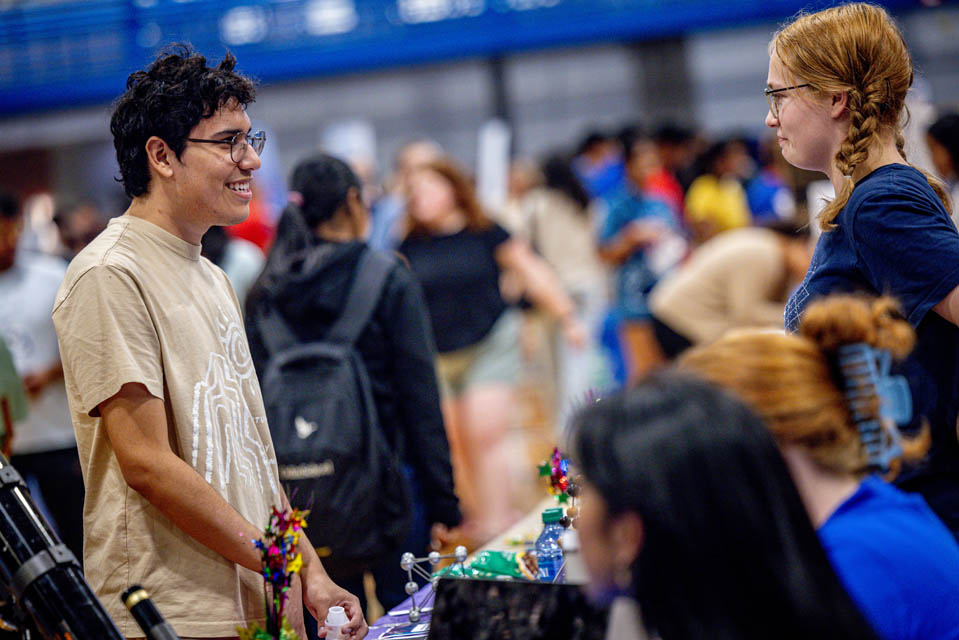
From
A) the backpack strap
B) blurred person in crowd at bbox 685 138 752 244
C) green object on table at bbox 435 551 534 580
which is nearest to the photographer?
green object on table at bbox 435 551 534 580

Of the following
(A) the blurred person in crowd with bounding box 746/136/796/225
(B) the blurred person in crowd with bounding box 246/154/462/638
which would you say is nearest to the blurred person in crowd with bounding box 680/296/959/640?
(B) the blurred person in crowd with bounding box 246/154/462/638

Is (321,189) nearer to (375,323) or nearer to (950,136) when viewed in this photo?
(375,323)

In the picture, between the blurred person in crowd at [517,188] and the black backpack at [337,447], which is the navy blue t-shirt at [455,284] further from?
the black backpack at [337,447]

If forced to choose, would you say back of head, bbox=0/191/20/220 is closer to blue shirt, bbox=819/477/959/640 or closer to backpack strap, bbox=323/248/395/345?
backpack strap, bbox=323/248/395/345

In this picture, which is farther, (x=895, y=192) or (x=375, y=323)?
(x=375, y=323)

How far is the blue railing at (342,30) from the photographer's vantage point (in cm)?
1000

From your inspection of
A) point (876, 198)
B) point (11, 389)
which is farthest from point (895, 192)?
point (11, 389)

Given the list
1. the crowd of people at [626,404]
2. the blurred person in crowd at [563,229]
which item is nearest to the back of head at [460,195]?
the crowd of people at [626,404]

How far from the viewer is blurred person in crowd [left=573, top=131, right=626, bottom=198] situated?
351 inches

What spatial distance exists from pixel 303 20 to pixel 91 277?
8715 millimetres

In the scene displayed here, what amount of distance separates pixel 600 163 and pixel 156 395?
7691 mm

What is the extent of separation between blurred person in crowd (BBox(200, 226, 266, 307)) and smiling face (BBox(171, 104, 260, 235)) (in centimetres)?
238

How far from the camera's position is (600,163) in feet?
30.3

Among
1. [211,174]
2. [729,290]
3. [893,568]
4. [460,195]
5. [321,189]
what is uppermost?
[211,174]
